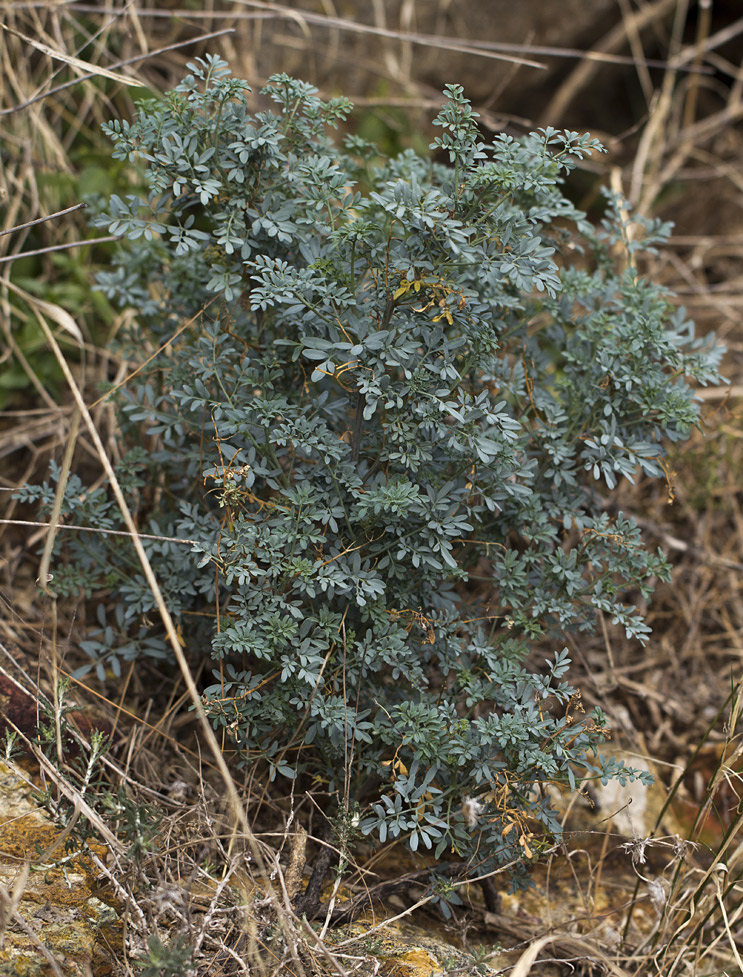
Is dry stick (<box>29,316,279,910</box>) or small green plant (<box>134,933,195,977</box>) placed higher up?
dry stick (<box>29,316,279,910</box>)

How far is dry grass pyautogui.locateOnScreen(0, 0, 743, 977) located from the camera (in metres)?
1.69

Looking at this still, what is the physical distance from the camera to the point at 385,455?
1.79 meters

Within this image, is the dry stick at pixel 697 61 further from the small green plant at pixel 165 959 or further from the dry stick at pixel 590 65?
the small green plant at pixel 165 959

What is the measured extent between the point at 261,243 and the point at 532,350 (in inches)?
30.4

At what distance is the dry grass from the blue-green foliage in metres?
0.23

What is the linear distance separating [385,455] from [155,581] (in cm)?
60

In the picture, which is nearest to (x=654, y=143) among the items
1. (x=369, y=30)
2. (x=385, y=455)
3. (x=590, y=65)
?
(x=590, y=65)

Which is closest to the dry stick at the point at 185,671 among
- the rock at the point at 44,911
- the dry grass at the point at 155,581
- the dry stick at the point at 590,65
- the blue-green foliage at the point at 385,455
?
the dry grass at the point at 155,581

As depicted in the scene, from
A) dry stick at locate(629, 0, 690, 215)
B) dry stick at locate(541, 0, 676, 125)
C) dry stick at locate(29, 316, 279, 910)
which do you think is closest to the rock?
dry stick at locate(29, 316, 279, 910)

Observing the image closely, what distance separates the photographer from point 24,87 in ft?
9.83

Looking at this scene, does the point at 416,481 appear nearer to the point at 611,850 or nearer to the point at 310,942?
the point at 310,942

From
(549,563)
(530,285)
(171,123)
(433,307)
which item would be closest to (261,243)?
(171,123)

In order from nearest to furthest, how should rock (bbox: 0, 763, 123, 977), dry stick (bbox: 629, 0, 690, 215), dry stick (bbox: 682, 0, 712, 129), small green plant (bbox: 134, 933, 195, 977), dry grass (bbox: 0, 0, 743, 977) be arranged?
small green plant (bbox: 134, 933, 195, 977)
rock (bbox: 0, 763, 123, 977)
dry grass (bbox: 0, 0, 743, 977)
dry stick (bbox: 629, 0, 690, 215)
dry stick (bbox: 682, 0, 712, 129)

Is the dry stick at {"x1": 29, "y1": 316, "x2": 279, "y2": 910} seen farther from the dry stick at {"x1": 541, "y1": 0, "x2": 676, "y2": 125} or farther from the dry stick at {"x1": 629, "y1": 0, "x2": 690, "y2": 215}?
the dry stick at {"x1": 541, "y1": 0, "x2": 676, "y2": 125}
